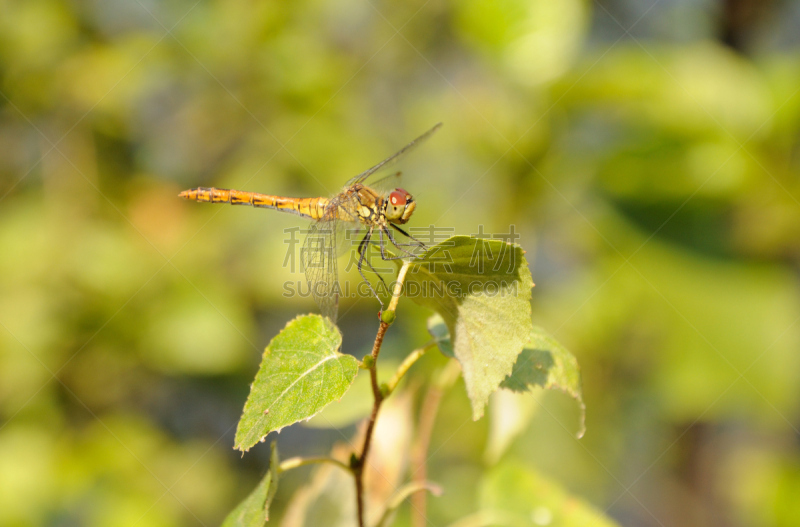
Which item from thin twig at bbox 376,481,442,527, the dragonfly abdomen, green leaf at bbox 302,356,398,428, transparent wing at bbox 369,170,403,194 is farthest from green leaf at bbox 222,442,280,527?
the dragonfly abdomen

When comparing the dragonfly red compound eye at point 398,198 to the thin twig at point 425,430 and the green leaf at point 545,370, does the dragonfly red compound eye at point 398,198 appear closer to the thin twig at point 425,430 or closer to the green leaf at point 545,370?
the thin twig at point 425,430

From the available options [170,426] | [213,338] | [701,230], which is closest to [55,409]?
[170,426]

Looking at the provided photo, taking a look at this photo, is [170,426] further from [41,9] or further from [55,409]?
[41,9]

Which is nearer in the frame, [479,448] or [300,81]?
[479,448]

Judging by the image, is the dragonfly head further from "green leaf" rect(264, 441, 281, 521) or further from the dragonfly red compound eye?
"green leaf" rect(264, 441, 281, 521)

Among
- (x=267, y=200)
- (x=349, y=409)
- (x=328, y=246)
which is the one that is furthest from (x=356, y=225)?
(x=349, y=409)
